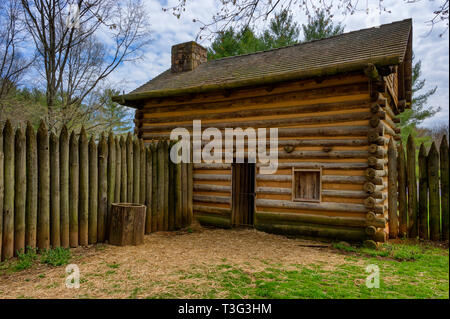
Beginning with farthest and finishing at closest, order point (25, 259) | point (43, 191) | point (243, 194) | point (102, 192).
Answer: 1. point (243, 194)
2. point (102, 192)
3. point (43, 191)
4. point (25, 259)

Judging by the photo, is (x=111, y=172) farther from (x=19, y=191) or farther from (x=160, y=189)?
(x=19, y=191)

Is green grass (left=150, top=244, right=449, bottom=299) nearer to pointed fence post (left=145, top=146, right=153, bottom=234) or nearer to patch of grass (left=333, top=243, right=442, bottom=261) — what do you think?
patch of grass (left=333, top=243, right=442, bottom=261)

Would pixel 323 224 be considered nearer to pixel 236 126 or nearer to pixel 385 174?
pixel 385 174

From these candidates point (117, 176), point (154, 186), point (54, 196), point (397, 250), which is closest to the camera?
point (54, 196)

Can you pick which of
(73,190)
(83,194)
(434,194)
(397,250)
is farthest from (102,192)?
(434,194)

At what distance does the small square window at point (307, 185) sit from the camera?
8375 millimetres

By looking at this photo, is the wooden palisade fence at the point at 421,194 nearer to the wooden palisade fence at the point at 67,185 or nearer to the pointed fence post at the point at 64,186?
the wooden palisade fence at the point at 67,185

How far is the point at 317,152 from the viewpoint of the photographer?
830 cm

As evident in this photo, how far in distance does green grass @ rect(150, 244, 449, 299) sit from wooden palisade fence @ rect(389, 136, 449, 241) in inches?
54.6

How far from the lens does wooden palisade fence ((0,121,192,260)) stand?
5.82 metres

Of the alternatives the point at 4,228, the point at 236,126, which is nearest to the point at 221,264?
the point at 4,228

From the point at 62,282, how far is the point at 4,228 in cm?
183

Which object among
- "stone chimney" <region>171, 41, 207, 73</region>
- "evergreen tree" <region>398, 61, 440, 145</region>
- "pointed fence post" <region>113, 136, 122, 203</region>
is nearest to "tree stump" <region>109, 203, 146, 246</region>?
"pointed fence post" <region>113, 136, 122, 203</region>

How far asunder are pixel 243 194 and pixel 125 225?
440 centimetres
